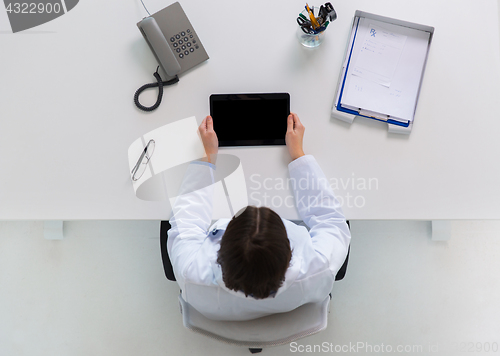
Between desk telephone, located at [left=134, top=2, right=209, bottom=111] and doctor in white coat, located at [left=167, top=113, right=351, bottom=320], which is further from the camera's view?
desk telephone, located at [left=134, top=2, right=209, bottom=111]

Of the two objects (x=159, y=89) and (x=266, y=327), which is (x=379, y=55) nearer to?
(x=159, y=89)

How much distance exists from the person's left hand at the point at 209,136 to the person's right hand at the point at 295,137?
210mm

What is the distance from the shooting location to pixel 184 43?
1.03 m

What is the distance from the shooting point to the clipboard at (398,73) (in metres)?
1.01

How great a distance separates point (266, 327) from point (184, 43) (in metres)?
0.82

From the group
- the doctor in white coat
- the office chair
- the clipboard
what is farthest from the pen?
the office chair

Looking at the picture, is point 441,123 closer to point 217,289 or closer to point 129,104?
point 217,289

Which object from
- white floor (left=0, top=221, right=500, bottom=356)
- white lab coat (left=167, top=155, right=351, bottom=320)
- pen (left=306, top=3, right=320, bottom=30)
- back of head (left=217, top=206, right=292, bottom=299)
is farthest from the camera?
white floor (left=0, top=221, right=500, bottom=356)

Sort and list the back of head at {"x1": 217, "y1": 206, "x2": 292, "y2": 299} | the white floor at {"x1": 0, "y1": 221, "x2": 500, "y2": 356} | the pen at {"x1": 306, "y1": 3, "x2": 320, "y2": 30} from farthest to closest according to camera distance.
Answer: the white floor at {"x1": 0, "y1": 221, "x2": 500, "y2": 356}
the pen at {"x1": 306, "y1": 3, "x2": 320, "y2": 30}
the back of head at {"x1": 217, "y1": 206, "x2": 292, "y2": 299}

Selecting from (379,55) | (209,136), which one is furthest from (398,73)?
(209,136)

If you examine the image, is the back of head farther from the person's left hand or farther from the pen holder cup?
the pen holder cup

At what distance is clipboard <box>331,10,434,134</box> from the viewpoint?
39.9 inches

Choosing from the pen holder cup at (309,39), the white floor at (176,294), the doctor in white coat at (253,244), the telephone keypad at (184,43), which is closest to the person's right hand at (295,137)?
the doctor in white coat at (253,244)

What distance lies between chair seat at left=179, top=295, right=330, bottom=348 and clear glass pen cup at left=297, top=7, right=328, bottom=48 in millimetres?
740
